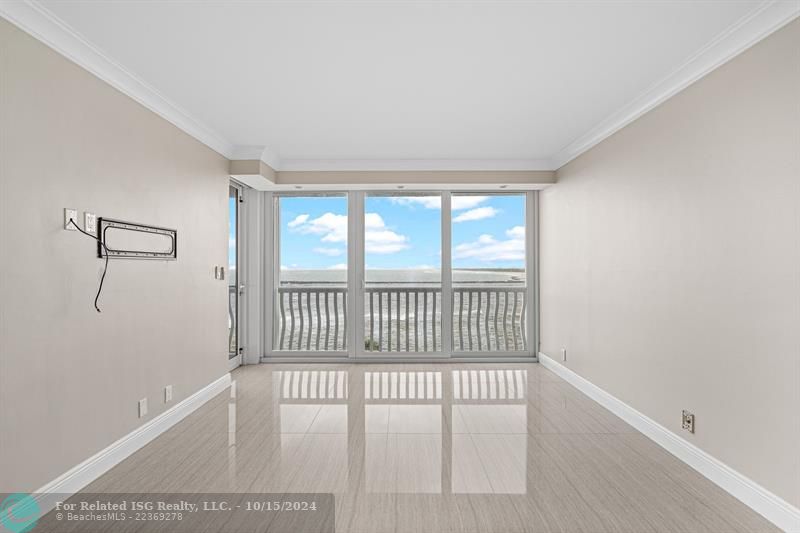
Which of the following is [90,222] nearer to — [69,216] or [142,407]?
[69,216]

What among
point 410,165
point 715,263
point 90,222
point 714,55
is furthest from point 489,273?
point 90,222

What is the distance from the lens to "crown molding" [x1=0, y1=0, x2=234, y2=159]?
2141mm

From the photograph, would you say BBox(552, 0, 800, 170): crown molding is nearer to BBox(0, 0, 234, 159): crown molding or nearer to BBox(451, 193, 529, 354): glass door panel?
BBox(451, 193, 529, 354): glass door panel

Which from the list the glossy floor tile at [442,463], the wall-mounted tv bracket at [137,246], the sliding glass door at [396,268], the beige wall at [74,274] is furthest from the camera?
the sliding glass door at [396,268]

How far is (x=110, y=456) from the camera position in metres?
2.79

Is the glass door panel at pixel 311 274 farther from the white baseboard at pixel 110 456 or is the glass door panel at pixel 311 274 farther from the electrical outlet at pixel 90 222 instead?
the electrical outlet at pixel 90 222

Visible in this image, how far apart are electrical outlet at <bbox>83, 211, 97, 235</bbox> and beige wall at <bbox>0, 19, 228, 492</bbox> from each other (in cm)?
5

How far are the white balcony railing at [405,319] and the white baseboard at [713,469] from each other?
6.62 ft

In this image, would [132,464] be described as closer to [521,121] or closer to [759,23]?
[521,121]

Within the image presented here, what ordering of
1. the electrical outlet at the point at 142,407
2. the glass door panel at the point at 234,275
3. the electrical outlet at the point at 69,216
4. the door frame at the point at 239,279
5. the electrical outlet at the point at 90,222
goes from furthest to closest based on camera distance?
the door frame at the point at 239,279, the glass door panel at the point at 234,275, the electrical outlet at the point at 142,407, the electrical outlet at the point at 90,222, the electrical outlet at the point at 69,216

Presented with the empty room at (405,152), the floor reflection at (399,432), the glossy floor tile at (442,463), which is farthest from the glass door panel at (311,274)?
the glossy floor tile at (442,463)

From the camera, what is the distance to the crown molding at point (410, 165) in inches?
208

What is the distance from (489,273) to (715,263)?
3.48 m

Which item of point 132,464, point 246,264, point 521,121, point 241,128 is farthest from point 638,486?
point 246,264
